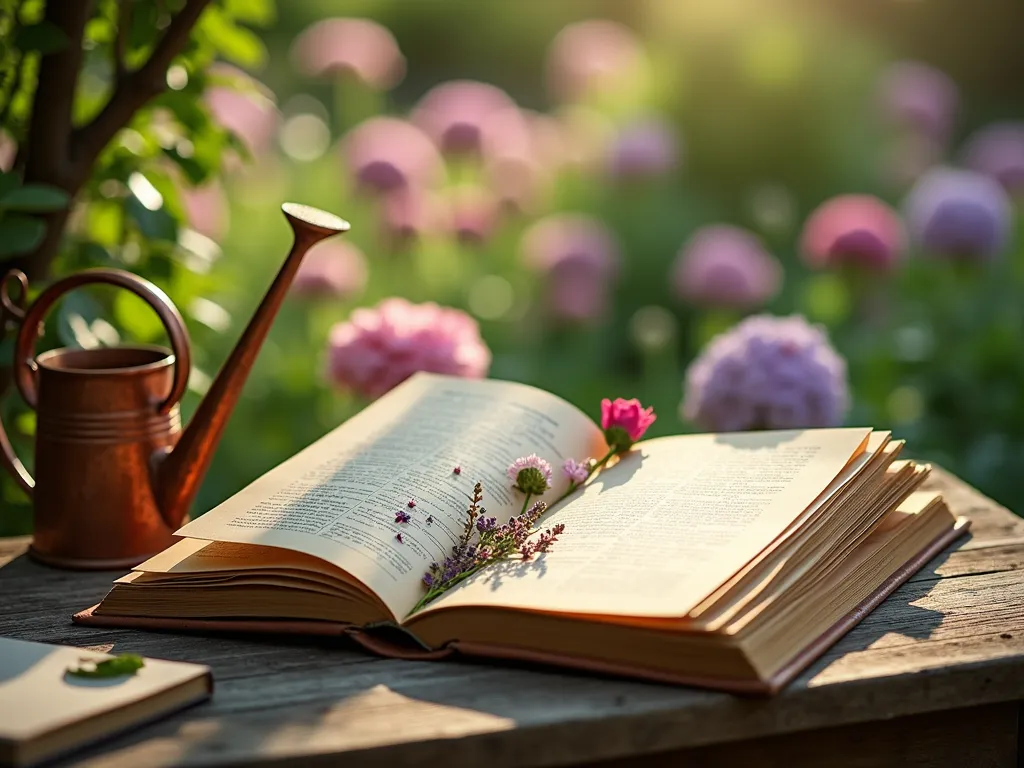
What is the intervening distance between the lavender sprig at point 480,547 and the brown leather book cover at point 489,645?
0.04 metres

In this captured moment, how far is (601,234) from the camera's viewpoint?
121 inches

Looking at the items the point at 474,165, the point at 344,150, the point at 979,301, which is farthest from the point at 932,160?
the point at 344,150

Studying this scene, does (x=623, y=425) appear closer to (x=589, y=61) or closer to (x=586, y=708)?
(x=586, y=708)

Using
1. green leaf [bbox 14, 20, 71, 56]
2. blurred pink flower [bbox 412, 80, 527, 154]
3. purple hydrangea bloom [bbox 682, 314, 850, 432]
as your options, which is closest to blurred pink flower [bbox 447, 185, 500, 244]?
blurred pink flower [bbox 412, 80, 527, 154]

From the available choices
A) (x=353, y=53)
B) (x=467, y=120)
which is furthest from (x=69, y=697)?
(x=353, y=53)

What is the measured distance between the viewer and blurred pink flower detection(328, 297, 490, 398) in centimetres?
157

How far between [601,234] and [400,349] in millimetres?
1588

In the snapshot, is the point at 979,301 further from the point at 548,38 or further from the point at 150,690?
the point at 548,38

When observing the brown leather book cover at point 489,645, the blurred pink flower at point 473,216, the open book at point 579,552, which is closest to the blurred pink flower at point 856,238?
the blurred pink flower at point 473,216

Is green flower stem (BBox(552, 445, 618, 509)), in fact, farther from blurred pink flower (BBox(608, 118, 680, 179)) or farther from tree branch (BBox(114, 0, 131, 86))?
blurred pink flower (BBox(608, 118, 680, 179))

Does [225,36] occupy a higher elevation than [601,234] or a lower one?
higher

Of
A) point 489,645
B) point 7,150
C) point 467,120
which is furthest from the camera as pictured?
point 467,120

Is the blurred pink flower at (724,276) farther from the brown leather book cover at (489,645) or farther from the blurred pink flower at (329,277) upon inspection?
the brown leather book cover at (489,645)

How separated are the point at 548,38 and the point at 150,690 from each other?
6.44m
